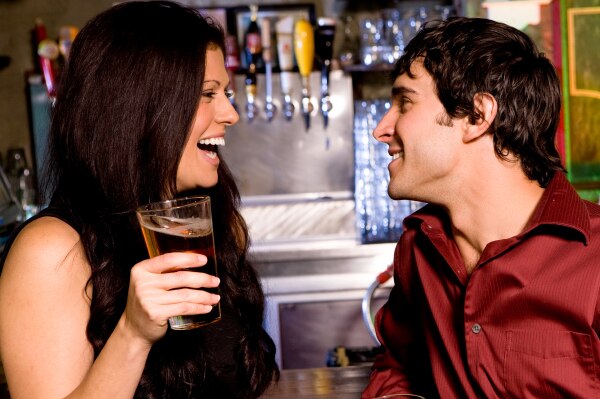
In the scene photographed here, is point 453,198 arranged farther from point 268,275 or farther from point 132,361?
point 268,275

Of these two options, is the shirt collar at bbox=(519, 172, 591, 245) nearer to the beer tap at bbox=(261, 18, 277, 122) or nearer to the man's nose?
the man's nose

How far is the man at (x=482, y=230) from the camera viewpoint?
1644mm

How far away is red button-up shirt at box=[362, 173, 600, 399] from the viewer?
1.60 meters

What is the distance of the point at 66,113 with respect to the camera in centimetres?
165

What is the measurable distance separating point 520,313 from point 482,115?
1.58 feet

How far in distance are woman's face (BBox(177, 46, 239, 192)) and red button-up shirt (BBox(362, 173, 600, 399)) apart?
53 centimetres

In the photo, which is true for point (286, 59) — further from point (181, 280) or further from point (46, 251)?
point (181, 280)

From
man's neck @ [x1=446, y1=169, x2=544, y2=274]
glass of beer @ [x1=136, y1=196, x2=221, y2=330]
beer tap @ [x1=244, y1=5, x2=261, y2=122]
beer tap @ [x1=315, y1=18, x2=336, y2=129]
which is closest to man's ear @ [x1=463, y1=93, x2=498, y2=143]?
man's neck @ [x1=446, y1=169, x2=544, y2=274]

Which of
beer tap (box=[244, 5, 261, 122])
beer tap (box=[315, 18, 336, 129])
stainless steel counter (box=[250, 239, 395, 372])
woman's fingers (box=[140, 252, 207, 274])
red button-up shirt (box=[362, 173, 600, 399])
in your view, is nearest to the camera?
woman's fingers (box=[140, 252, 207, 274])

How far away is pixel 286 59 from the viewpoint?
4.27 meters

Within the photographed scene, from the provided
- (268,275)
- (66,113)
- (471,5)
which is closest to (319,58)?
(471,5)

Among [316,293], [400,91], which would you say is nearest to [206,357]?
[400,91]

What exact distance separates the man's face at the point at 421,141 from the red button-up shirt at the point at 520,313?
0.35ft

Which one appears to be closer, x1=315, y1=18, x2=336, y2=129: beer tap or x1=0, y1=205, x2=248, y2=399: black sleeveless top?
x1=0, y1=205, x2=248, y2=399: black sleeveless top
